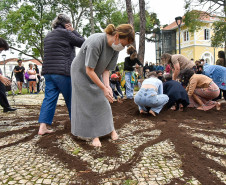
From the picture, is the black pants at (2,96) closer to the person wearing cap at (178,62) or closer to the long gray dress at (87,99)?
the long gray dress at (87,99)

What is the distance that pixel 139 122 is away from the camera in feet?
13.2

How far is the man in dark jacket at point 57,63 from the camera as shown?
3.03 metres

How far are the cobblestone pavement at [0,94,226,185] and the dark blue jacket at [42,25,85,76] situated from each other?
1018 millimetres

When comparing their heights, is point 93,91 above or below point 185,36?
below

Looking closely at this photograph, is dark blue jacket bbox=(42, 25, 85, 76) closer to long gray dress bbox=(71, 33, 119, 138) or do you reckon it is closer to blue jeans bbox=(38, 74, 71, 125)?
blue jeans bbox=(38, 74, 71, 125)

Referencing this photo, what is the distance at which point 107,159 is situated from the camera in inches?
87.4

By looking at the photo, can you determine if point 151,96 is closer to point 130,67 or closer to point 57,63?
point 57,63

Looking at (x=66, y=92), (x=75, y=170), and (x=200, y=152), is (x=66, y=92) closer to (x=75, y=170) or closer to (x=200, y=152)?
(x=75, y=170)

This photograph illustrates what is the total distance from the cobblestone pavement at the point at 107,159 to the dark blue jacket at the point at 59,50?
3.34ft

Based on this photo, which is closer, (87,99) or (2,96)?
(87,99)

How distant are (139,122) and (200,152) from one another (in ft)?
5.54

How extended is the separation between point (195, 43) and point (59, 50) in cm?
3130

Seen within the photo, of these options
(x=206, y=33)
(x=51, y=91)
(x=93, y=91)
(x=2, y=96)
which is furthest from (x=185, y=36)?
(x=93, y=91)

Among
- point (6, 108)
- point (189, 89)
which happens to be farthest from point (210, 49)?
point (6, 108)
